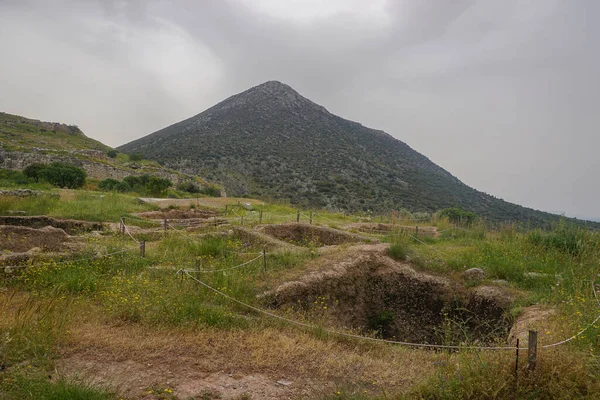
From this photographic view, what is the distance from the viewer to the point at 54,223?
11.2 m

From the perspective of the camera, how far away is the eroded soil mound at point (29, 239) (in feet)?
26.6

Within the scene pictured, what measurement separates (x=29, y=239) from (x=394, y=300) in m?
8.93

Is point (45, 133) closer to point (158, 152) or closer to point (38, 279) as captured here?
point (158, 152)

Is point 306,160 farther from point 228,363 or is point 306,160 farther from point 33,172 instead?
point 228,363

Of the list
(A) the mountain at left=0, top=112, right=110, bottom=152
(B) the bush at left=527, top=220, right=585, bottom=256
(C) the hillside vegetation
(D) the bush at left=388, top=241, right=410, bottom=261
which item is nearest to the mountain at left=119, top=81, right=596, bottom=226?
(A) the mountain at left=0, top=112, right=110, bottom=152

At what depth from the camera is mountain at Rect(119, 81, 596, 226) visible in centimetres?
4116

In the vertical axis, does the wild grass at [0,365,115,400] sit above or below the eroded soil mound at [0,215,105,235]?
below

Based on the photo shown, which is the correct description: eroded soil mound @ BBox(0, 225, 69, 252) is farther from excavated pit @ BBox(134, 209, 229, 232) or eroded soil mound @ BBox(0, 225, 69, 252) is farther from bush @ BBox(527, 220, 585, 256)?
bush @ BBox(527, 220, 585, 256)

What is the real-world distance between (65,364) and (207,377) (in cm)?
149

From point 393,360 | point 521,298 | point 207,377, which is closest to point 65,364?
point 207,377

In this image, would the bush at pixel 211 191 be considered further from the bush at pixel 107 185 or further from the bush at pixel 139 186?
the bush at pixel 107 185

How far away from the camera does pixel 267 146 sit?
185 feet

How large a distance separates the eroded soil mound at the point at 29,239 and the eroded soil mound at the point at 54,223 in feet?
5.21

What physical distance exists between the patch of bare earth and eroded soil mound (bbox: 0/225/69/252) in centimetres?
497
